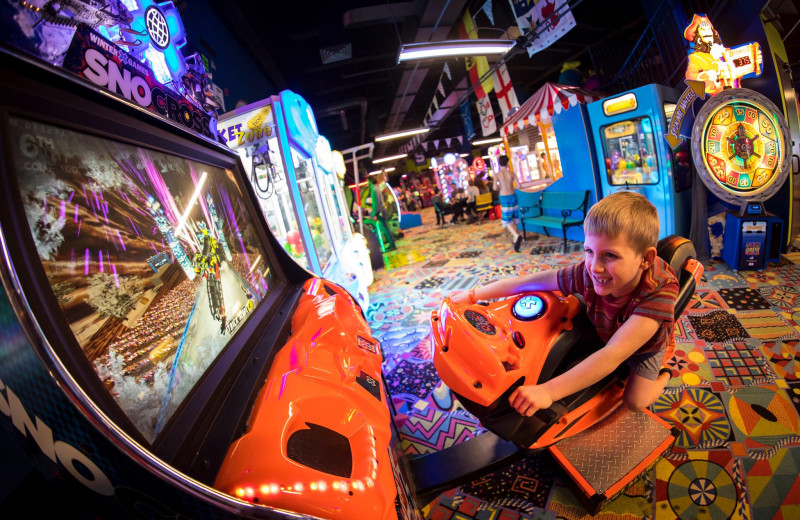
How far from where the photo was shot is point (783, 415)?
65.1 inches

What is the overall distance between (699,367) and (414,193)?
23669mm

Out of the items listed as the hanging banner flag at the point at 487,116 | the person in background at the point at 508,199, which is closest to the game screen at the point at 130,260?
the person in background at the point at 508,199

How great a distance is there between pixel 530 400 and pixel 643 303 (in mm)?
565

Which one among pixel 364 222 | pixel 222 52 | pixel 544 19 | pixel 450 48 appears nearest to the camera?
pixel 222 52

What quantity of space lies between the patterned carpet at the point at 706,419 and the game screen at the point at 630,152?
1721 mm

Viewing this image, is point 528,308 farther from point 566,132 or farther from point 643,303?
point 566,132

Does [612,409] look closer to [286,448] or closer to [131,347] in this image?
[286,448]

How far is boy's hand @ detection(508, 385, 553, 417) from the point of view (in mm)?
1134

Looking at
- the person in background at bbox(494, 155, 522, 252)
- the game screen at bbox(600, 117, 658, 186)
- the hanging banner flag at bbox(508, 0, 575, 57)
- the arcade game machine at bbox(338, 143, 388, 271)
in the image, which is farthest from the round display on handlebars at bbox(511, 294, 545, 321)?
the person in background at bbox(494, 155, 522, 252)

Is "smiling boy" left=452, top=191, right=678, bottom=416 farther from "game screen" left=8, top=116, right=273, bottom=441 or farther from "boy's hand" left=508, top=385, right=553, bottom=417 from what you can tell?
"game screen" left=8, top=116, right=273, bottom=441

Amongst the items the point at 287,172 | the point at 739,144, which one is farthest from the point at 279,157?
the point at 739,144

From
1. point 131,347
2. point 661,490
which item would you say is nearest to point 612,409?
point 661,490

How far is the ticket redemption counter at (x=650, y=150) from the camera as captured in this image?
422cm

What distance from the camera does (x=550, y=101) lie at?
5461 mm
